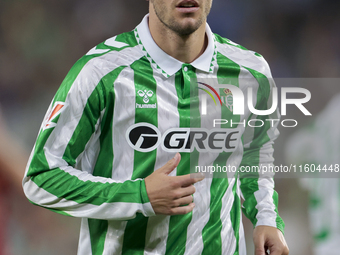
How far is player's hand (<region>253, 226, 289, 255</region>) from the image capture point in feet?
3.71

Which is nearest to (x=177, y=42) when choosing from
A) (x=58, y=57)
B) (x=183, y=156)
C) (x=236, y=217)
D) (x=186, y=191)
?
(x=183, y=156)

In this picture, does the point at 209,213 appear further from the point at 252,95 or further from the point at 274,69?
the point at 274,69

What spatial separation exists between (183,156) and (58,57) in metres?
1.23

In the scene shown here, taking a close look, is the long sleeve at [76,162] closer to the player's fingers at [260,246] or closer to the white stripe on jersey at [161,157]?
the white stripe on jersey at [161,157]

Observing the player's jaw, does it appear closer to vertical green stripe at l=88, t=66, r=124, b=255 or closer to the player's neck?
the player's neck

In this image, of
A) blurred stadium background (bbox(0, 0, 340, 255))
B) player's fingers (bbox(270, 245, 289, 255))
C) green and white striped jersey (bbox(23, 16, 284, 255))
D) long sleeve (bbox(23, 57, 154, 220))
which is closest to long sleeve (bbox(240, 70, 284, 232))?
green and white striped jersey (bbox(23, 16, 284, 255))

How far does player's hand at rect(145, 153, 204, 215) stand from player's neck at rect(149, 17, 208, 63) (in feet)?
1.06

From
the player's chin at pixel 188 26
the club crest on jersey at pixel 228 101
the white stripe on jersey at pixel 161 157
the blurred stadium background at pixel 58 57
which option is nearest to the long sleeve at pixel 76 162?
the white stripe on jersey at pixel 161 157

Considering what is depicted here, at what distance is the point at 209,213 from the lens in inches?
45.7

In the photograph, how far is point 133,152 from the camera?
110cm

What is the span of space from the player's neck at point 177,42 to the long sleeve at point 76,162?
0.19 m

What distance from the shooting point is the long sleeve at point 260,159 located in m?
1.26

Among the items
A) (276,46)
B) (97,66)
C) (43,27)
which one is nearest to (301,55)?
(276,46)

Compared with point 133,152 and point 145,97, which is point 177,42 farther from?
point 133,152
